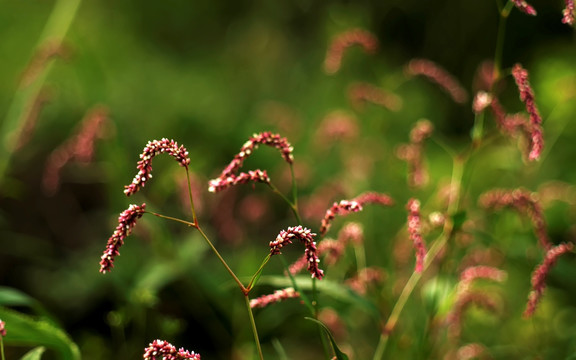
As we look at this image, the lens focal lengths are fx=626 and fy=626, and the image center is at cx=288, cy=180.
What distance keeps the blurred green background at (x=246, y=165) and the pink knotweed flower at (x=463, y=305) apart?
0.40 ft

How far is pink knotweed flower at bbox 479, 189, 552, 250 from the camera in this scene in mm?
1629

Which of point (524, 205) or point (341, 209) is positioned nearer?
point (341, 209)

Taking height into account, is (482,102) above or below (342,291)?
above

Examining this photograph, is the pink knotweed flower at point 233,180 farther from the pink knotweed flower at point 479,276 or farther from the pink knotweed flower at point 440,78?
the pink knotweed flower at point 440,78

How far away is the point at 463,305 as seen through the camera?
1.90 metres

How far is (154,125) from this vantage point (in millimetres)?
4898

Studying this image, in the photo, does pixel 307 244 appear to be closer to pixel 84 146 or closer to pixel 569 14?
pixel 569 14

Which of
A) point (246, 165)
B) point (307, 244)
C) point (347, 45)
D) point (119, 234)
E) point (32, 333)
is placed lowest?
point (246, 165)

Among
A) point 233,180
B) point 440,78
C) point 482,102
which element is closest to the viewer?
point 233,180

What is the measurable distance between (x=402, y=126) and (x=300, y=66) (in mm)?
2937

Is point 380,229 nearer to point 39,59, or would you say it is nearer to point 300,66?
point 39,59

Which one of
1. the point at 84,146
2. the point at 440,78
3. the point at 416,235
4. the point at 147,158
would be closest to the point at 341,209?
the point at 416,235

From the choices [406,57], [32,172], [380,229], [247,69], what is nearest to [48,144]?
[32,172]

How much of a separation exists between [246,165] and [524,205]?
332 centimetres
